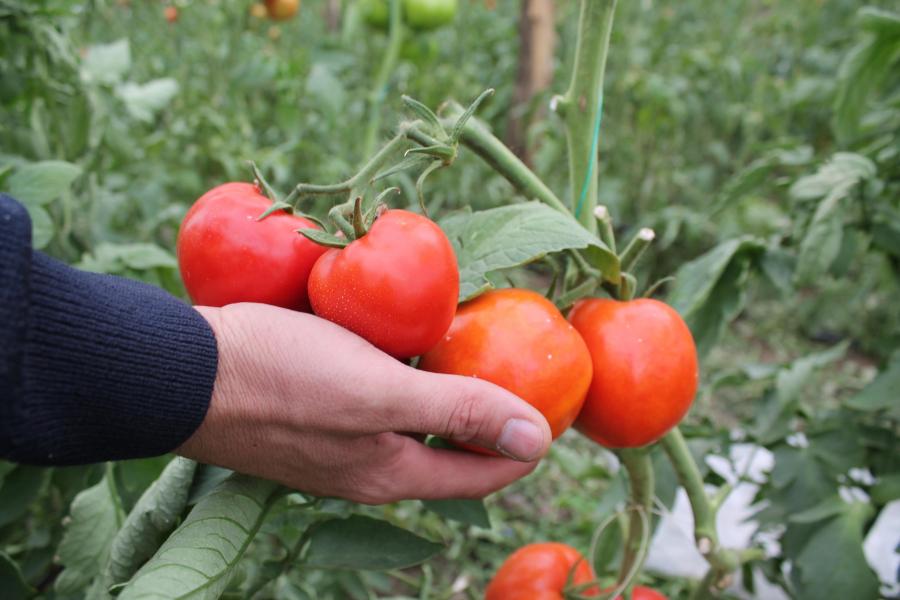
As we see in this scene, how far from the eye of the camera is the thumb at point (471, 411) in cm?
57

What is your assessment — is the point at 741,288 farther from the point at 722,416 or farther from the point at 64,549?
the point at 722,416

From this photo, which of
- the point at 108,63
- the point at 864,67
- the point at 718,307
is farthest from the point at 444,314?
the point at 108,63

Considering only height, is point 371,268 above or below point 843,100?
below

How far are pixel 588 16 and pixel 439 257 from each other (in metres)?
0.37

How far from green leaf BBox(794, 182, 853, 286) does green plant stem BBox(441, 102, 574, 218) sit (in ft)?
1.88

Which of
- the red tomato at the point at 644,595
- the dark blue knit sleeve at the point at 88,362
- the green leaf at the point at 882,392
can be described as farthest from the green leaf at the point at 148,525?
the green leaf at the point at 882,392

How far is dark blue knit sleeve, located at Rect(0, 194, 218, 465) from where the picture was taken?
18.5 inches

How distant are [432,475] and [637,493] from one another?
0.40 m

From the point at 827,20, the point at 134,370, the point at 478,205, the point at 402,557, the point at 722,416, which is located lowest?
the point at 722,416

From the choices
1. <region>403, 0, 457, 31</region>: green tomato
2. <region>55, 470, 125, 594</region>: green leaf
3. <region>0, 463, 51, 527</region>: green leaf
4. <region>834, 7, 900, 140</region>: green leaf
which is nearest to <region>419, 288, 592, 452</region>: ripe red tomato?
<region>55, 470, 125, 594</region>: green leaf

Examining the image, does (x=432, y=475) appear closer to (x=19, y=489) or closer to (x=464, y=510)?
(x=464, y=510)

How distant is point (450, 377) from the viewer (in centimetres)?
58

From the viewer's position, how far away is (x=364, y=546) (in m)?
0.73

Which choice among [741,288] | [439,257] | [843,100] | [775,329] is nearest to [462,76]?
[775,329]
